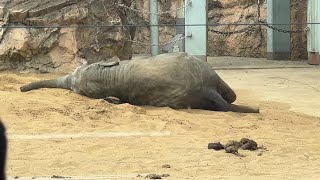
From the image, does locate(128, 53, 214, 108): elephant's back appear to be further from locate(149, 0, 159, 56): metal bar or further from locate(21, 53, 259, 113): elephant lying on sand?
locate(149, 0, 159, 56): metal bar

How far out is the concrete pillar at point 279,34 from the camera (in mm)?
17812

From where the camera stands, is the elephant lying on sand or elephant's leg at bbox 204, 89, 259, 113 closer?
the elephant lying on sand

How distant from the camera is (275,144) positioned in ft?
18.5

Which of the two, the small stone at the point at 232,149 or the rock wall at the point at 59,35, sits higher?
the rock wall at the point at 59,35

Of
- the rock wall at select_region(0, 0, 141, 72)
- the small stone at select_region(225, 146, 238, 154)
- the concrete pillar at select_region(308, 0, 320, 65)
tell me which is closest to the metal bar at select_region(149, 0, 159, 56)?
the rock wall at select_region(0, 0, 141, 72)

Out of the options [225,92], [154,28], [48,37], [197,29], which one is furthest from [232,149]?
[197,29]

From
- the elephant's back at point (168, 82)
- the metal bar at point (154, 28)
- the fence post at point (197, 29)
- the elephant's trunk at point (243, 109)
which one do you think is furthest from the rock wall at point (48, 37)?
the elephant's trunk at point (243, 109)

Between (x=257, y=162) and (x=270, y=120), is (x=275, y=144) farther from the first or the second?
(x=270, y=120)

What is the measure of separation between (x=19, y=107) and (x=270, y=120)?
2.82m

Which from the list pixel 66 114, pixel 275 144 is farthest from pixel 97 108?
pixel 275 144

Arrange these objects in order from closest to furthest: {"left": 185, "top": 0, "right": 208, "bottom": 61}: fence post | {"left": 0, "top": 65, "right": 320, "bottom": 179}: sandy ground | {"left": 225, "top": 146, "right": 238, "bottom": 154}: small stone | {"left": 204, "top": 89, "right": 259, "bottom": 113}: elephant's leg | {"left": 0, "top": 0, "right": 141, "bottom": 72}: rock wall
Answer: {"left": 0, "top": 65, "right": 320, "bottom": 179}: sandy ground < {"left": 225, "top": 146, "right": 238, "bottom": 154}: small stone < {"left": 204, "top": 89, "right": 259, "bottom": 113}: elephant's leg < {"left": 0, "top": 0, "right": 141, "bottom": 72}: rock wall < {"left": 185, "top": 0, "right": 208, "bottom": 61}: fence post

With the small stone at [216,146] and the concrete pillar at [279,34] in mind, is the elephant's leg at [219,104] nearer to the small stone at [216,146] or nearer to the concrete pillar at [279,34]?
the small stone at [216,146]

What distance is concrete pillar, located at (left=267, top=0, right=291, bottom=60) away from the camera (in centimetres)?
1781

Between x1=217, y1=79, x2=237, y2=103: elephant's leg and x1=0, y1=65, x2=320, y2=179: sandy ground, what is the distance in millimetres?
421
